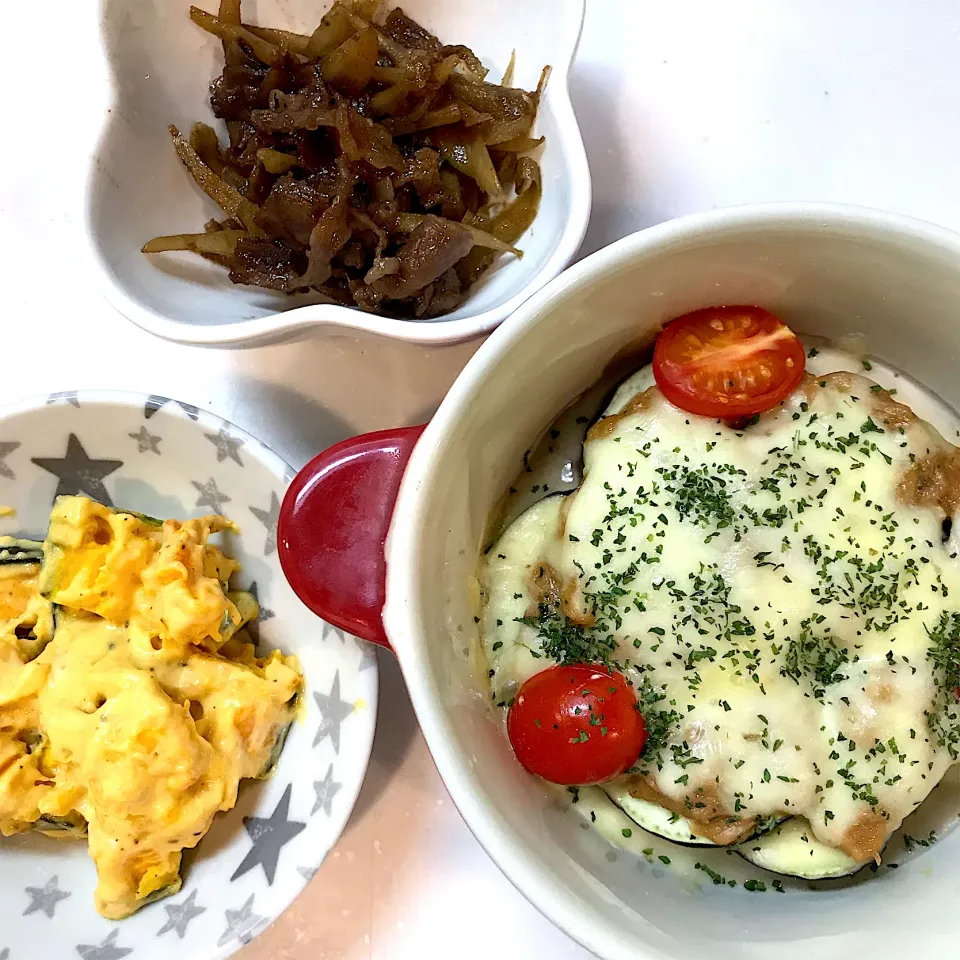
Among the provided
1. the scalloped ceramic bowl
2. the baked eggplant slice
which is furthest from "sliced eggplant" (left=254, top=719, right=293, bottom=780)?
the scalloped ceramic bowl

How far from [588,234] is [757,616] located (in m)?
0.62

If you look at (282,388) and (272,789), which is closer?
(272,789)

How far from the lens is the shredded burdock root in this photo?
1113 millimetres

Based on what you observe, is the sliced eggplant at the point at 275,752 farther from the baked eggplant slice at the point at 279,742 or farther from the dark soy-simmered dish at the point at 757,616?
the dark soy-simmered dish at the point at 757,616

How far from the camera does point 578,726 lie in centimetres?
91

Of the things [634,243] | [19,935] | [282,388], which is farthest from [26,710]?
[634,243]

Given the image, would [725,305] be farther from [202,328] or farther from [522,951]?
[522,951]

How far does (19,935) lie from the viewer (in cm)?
116

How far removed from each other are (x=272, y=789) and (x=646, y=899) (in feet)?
1.79

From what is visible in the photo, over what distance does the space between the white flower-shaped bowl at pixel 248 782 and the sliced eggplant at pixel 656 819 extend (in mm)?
327

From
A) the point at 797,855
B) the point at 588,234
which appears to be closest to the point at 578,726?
the point at 797,855

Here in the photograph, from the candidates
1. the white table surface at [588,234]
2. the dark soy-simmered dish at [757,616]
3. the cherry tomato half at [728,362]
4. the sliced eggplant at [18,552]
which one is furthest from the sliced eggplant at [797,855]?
the sliced eggplant at [18,552]

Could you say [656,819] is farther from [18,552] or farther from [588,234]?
[18,552]

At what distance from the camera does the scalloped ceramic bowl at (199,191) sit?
1061 mm
